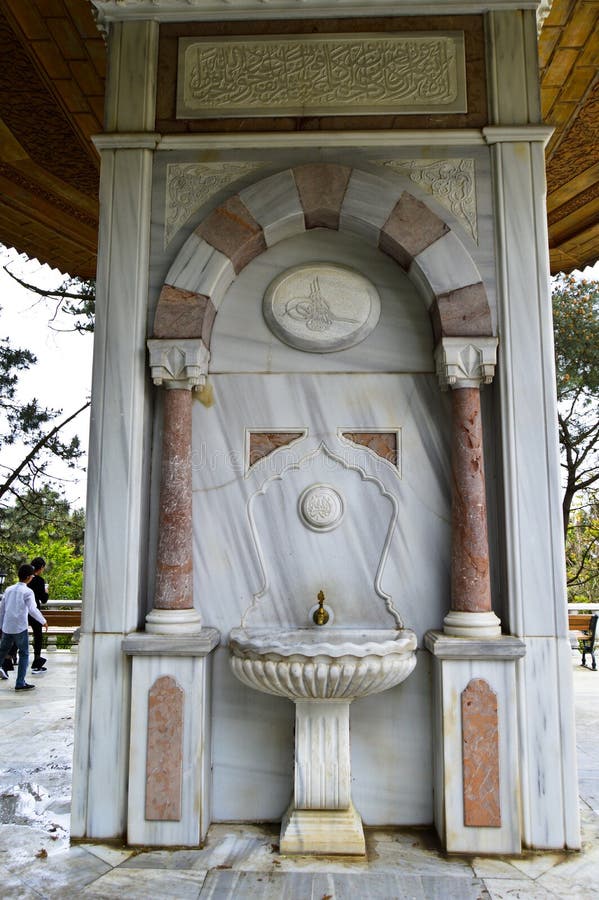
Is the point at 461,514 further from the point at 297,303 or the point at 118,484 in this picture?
the point at 118,484

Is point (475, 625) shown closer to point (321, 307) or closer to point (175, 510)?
point (175, 510)

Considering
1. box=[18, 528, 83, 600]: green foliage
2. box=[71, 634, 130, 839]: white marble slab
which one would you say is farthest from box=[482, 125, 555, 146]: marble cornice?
box=[18, 528, 83, 600]: green foliage

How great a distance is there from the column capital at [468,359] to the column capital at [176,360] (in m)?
1.21

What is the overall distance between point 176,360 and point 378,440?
110cm

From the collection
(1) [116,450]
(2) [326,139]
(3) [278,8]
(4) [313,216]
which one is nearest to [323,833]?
(1) [116,450]

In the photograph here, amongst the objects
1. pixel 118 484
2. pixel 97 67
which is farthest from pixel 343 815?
pixel 97 67

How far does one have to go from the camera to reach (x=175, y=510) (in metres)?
3.44

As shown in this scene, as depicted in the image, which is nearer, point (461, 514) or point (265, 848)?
point (265, 848)

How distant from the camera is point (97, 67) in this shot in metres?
4.84

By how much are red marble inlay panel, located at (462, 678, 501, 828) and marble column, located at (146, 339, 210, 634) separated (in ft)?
4.28

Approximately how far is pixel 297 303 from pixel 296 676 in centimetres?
187

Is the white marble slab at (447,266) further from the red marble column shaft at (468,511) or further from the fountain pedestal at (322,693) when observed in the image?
the fountain pedestal at (322,693)

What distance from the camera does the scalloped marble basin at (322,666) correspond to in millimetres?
2951

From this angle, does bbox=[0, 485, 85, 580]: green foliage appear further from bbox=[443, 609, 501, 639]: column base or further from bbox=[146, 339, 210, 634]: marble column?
bbox=[443, 609, 501, 639]: column base
